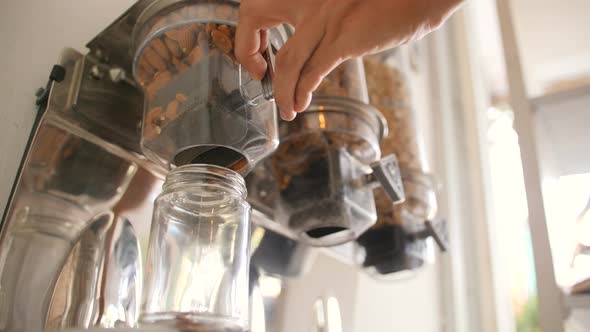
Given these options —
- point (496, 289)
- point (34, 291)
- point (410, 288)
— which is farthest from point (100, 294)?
point (496, 289)

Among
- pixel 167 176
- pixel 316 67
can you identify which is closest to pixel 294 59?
pixel 316 67

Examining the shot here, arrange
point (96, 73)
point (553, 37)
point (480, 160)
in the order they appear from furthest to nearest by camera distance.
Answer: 1. point (480, 160)
2. point (553, 37)
3. point (96, 73)

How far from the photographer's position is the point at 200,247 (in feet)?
1.35

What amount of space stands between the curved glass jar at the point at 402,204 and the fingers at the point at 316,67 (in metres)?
0.26

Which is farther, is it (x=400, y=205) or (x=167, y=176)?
(x=400, y=205)

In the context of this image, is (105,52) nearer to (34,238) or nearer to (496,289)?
(34,238)

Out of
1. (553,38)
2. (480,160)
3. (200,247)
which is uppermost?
(553,38)

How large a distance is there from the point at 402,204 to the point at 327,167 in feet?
0.50

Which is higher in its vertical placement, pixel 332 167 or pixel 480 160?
pixel 480 160

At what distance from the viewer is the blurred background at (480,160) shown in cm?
50

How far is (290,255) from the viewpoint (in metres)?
0.64

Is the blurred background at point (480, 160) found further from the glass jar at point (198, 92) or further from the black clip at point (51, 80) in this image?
the glass jar at point (198, 92)

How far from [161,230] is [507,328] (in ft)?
2.73

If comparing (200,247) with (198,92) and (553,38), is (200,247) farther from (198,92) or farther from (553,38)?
(553,38)
